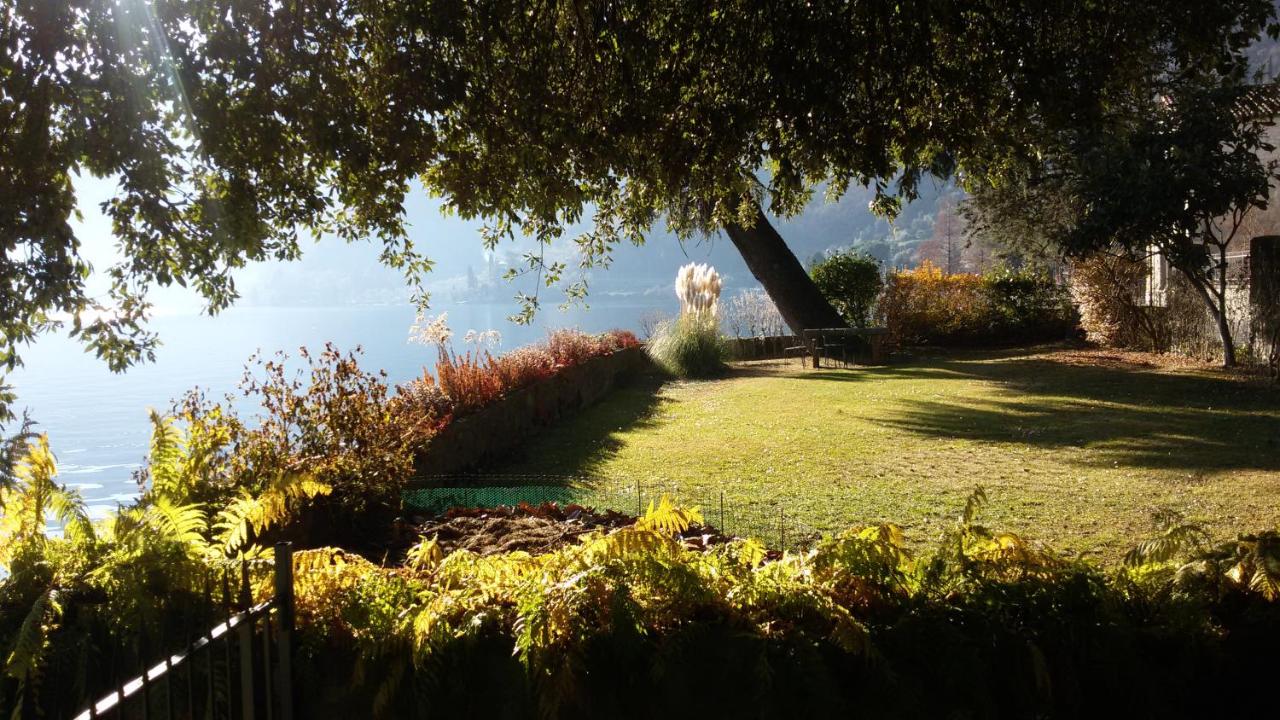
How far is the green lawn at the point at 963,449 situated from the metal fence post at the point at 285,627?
322cm

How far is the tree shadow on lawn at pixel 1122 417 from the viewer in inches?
307

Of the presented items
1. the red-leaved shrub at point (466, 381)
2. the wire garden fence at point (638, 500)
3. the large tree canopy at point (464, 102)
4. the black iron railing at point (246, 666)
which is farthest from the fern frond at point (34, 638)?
the red-leaved shrub at point (466, 381)

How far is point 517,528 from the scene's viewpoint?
178 inches

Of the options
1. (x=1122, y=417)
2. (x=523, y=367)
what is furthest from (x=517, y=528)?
(x=1122, y=417)

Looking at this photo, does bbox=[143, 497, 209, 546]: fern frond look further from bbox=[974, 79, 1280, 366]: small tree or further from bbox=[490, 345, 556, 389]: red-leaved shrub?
bbox=[974, 79, 1280, 366]: small tree

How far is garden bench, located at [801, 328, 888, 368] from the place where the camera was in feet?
56.0

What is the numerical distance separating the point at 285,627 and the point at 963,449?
24.8ft

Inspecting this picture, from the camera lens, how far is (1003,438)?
909 cm

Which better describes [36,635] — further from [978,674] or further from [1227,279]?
[1227,279]

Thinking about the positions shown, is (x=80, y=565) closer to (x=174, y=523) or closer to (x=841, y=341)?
(x=174, y=523)

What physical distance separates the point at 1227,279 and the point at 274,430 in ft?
46.4

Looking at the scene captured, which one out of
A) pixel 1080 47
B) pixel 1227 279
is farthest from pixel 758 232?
pixel 1080 47

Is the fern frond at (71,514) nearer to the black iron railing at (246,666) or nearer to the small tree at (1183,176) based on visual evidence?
the black iron railing at (246,666)

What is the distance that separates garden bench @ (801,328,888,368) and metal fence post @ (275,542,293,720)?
1534 centimetres
